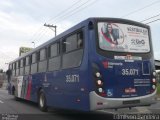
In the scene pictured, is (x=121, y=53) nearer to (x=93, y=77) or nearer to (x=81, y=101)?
(x=93, y=77)

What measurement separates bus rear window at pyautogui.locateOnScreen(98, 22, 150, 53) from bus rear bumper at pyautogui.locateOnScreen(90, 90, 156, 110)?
157 centimetres

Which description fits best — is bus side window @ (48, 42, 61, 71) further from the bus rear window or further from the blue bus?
the bus rear window

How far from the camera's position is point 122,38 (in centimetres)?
1086

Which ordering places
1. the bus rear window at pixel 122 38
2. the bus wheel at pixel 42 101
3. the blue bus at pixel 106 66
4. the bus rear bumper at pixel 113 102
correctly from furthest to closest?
the bus wheel at pixel 42 101, the bus rear window at pixel 122 38, the blue bus at pixel 106 66, the bus rear bumper at pixel 113 102

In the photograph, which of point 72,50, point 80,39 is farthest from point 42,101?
point 80,39

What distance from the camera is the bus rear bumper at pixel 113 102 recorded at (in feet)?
32.7

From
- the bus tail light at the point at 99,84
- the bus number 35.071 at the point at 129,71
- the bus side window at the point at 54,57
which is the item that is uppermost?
the bus side window at the point at 54,57

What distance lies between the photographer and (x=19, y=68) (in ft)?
71.3

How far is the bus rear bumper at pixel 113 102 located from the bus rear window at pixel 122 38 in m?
1.57

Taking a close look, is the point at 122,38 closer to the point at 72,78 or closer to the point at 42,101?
the point at 72,78

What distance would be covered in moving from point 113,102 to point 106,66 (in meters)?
1.12

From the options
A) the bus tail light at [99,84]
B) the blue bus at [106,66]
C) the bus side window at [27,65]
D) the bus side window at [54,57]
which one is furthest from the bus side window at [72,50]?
the bus side window at [27,65]

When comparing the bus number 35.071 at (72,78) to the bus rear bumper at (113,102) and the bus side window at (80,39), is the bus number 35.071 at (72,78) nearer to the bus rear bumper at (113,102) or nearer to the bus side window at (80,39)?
the bus side window at (80,39)

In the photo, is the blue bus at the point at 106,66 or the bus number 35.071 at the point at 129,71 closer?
the blue bus at the point at 106,66
